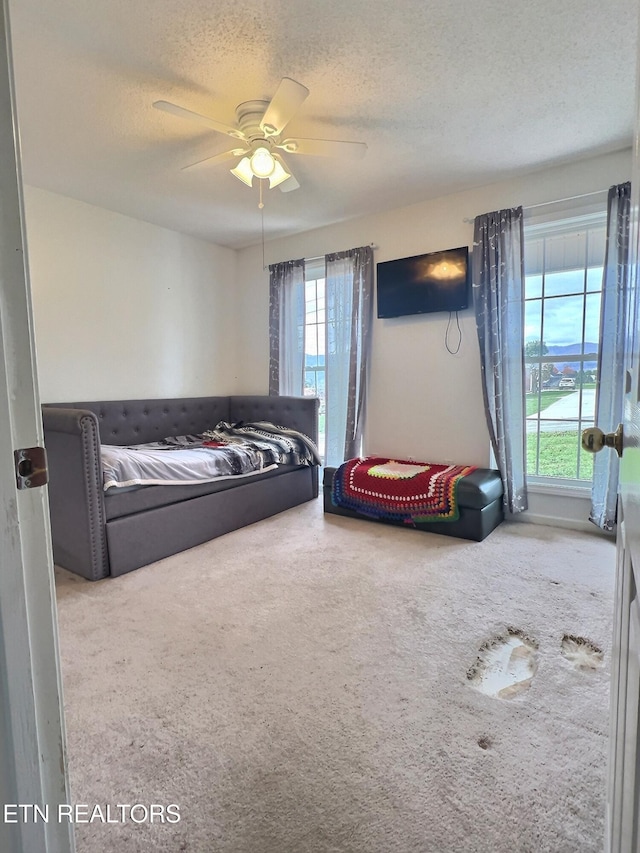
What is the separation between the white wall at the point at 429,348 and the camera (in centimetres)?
322

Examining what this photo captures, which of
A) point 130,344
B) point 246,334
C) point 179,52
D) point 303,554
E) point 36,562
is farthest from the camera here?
point 246,334

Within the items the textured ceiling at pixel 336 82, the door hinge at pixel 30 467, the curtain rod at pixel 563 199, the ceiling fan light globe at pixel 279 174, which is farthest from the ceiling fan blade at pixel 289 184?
the door hinge at pixel 30 467

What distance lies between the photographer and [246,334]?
479 cm

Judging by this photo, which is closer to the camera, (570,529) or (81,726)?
(81,726)

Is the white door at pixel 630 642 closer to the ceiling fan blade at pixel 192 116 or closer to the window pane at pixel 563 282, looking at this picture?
the ceiling fan blade at pixel 192 116

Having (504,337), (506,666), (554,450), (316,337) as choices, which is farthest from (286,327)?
(506,666)

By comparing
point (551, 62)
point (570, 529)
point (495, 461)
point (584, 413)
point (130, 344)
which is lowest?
point (570, 529)

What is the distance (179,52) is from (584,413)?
3.19 meters

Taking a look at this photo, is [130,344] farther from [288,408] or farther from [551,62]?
[551,62]

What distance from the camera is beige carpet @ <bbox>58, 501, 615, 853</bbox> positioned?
1.09 m

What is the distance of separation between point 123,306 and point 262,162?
2.04 meters

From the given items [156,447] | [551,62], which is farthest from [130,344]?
[551,62]

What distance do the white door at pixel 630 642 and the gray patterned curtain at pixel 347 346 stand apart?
3.09m

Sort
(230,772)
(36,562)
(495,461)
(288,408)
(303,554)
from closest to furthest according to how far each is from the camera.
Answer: (36,562) < (230,772) < (303,554) < (495,461) < (288,408)
